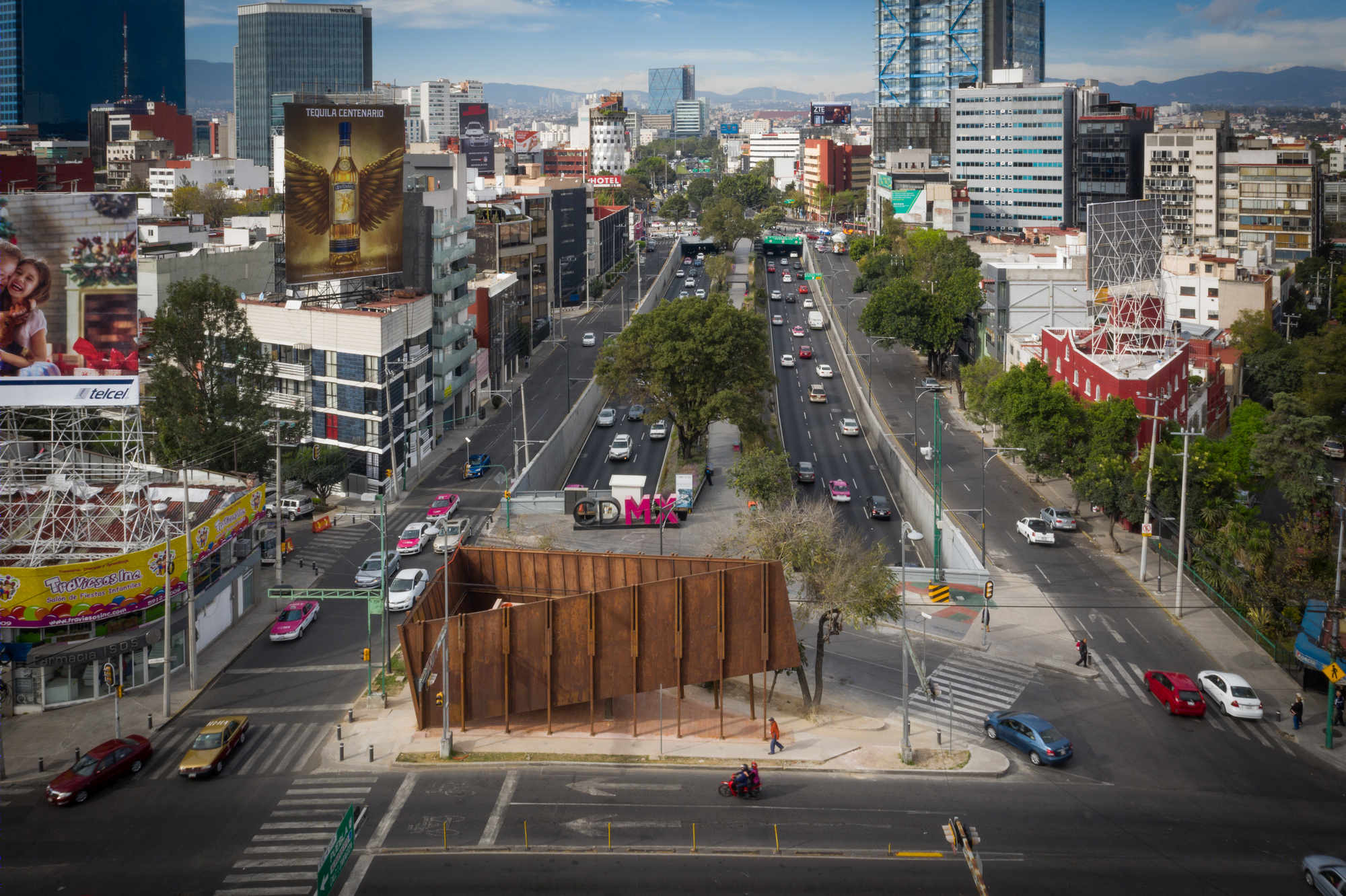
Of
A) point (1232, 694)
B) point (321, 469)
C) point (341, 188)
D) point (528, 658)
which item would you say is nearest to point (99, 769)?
point (528, 658)

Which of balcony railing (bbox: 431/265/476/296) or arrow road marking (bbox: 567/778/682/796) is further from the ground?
balcony railing (bbox: 431/265/476/296)

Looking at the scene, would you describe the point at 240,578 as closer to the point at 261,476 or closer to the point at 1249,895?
the point at 261,476

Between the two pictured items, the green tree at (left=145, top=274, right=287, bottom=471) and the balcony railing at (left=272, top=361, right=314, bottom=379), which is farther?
the balcony railing at (left=272, top=361, right=314, bottom=379)

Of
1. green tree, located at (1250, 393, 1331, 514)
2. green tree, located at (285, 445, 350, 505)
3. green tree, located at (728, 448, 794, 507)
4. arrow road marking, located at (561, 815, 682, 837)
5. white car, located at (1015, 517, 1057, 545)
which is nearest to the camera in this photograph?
arrow road marking, located at (561, 815, 682, 837)

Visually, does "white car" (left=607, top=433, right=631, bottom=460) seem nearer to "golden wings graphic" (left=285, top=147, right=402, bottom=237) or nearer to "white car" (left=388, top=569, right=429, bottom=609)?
"golden wings graphic" (left=285, top=147, right=402, bottom=237)

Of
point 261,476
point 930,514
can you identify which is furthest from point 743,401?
point 261,476

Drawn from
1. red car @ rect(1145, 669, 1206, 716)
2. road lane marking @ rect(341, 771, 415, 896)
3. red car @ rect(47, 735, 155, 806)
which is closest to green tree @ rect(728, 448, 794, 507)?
red car @ rect(1145, 669, 1206, 716)
